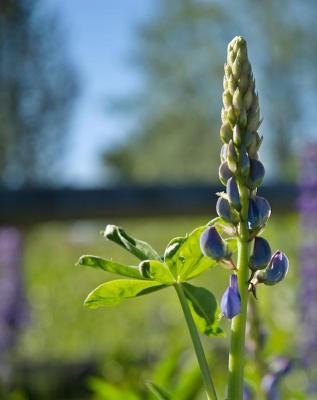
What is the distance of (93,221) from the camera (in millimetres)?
3496

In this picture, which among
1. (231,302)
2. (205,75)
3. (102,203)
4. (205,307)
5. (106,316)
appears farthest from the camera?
(205,75)

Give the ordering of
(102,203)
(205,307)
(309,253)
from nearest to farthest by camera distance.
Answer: (205,307) < (309,253) < (102,203)

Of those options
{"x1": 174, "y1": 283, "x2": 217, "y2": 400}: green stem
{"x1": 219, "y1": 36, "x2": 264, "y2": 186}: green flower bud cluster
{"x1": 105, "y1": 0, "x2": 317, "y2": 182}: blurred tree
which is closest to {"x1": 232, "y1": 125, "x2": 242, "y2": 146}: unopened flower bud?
{"x1": 219, "y1": 36, "x2": 264, "y2": 186}: green flower bud cluster

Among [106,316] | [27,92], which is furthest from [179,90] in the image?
[106,316]

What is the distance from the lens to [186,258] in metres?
0.61

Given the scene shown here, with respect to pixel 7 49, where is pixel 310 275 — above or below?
below

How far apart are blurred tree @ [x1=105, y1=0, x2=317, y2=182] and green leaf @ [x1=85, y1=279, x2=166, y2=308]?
2187cm

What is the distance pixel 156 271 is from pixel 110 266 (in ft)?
0.10

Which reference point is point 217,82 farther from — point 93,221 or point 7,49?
point 93,221

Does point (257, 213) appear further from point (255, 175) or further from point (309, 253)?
point (309, 253)

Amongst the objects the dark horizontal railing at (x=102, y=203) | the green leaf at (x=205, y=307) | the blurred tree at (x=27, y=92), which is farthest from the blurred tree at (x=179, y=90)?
the green leaf at (x=205, y=307)

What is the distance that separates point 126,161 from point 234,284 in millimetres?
28217

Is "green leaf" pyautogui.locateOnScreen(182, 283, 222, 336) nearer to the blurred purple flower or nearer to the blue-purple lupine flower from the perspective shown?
the blue-purple lupine flower

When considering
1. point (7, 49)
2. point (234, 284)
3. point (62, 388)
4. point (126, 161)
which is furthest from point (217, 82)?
point (234, 284)
